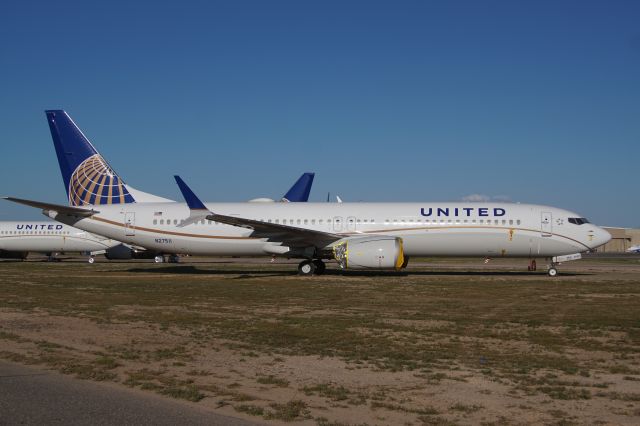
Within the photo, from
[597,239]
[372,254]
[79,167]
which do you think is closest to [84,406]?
[372,254]

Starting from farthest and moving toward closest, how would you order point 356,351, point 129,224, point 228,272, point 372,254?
point 228,272 < point 129,224 < point 372,254 < point 356,351

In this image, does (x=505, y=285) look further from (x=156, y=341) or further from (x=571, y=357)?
(x=156, y=341)

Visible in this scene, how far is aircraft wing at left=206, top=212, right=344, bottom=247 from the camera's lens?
27375 mm

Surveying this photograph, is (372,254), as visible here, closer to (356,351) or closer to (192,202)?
(192,202)

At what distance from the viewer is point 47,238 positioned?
54500mm

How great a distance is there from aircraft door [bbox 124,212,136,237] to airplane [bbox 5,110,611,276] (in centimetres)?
5

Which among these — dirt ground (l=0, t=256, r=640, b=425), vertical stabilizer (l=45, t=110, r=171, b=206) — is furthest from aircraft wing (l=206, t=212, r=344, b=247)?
vertical stabilizer (l=45, t=110, r=171, b=206)

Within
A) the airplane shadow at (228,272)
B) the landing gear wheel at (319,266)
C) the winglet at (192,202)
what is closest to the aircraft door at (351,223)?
the landing gear wheel at (319,266)

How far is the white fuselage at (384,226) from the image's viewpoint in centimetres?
2881

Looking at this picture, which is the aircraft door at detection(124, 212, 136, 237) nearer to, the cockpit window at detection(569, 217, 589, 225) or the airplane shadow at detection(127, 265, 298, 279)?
the airplane shadow at detection(127, 265, 298, 279)

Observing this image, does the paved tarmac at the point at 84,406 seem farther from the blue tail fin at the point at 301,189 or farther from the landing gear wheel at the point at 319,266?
the blue tail fin at the point at 301,189

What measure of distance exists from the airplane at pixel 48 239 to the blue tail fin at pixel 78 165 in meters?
20.9

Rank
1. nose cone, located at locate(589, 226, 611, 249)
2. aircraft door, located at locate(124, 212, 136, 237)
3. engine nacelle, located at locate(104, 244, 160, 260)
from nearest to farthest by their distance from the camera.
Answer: nose cone, located at locate(589, 226, 611, 249) → aircraft door, located at locate(124, 212, 136, 237) → engine nacelle, located at locate(104, 244, 160, 260)

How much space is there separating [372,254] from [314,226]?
4427mm
